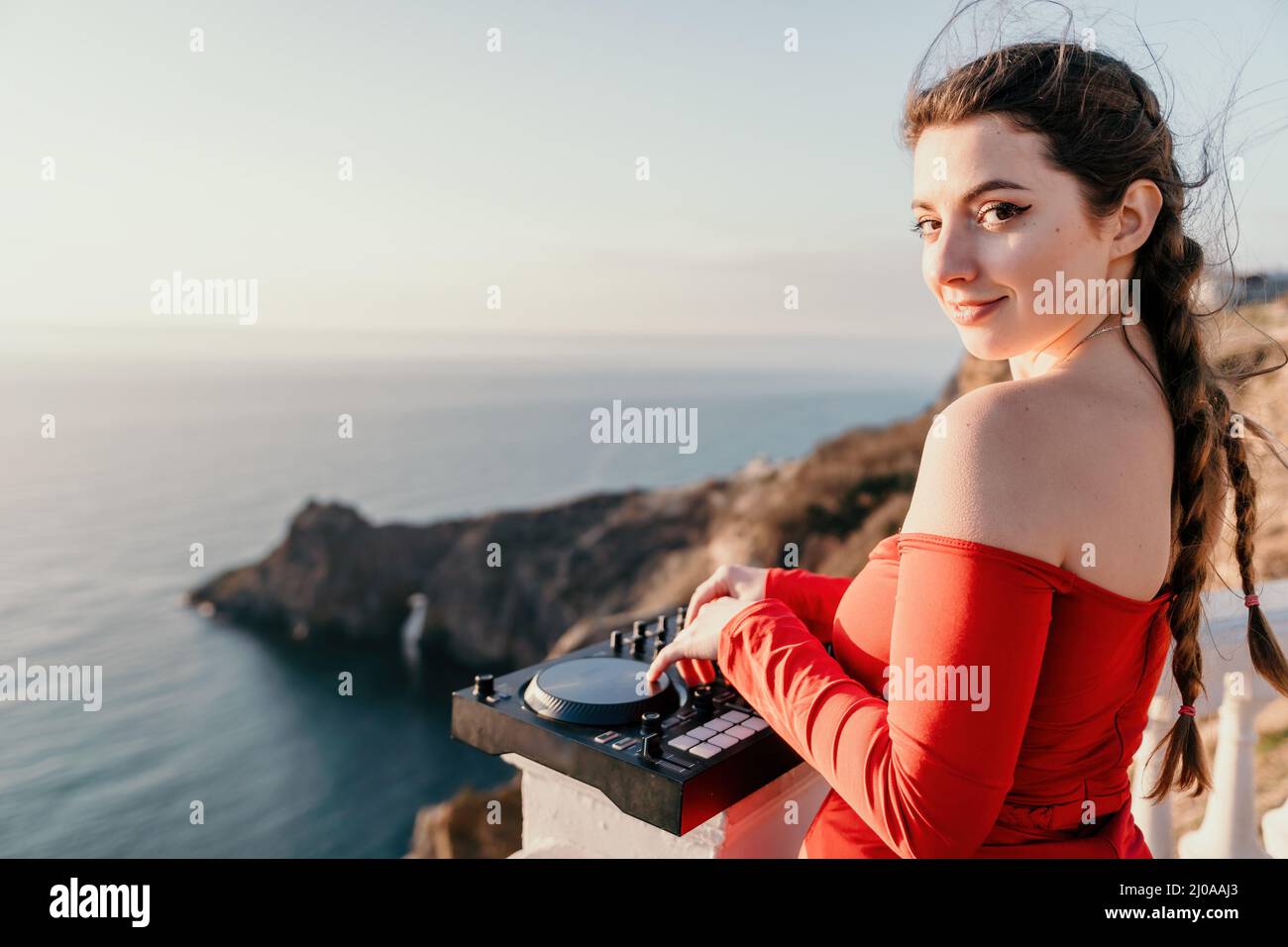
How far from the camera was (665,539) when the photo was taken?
76.8ft

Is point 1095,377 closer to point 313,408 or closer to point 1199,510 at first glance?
point 1199,510

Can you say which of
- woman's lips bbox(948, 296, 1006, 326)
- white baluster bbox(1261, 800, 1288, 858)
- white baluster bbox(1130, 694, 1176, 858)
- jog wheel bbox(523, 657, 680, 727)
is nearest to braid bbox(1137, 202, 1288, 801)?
woman's lips bbox(948, 296, 1006, 326)

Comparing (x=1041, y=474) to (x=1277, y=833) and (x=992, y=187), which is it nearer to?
(x=992, y=187)

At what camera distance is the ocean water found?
13195 millimetres

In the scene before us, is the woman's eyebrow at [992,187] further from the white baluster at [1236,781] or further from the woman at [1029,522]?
the white baluster at [1236,781]

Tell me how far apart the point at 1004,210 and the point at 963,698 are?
58 cm

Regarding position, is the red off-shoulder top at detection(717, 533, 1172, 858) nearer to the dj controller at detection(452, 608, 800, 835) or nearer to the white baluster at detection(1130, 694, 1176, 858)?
the dj controller at detection(452, 608, 800, 835)


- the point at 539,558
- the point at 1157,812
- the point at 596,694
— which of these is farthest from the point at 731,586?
the point at 539,558

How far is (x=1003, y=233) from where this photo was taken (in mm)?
967

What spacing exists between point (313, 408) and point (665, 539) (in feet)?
79.9

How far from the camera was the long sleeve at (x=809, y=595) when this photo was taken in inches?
53.6
